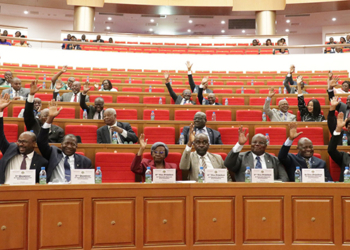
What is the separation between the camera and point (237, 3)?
1164 centimetres

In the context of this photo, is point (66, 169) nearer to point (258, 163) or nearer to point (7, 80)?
point (258, 163)

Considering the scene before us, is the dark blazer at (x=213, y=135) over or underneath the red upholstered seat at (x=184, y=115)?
underneath

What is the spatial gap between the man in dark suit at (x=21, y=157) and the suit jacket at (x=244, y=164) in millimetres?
1445

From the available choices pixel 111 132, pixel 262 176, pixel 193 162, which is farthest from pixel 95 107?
pixel 262 176

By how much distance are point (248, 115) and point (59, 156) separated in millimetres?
2589

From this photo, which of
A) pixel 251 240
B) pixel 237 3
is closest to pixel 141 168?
pixel 251 240

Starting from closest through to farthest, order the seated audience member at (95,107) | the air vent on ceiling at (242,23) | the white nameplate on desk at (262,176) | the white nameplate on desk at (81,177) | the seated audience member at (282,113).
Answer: the white nameplate on desk at (81,177) < the white nameplate on desk at (262,176) < the seated audience member at (95,107) < the seated audience member at (282,113) < the air vent on ceiling at (242,23)

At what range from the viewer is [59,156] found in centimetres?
288

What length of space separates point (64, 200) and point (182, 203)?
2.35ft

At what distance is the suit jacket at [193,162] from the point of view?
9.37 ft

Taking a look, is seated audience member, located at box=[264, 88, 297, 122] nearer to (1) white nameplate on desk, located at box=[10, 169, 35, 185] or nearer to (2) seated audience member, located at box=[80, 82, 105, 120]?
(2) seated audience member, located at box=[80, 82, 105, 120]

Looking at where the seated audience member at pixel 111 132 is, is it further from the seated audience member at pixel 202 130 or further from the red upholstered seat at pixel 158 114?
the red upholstered seat at pixel 158 114

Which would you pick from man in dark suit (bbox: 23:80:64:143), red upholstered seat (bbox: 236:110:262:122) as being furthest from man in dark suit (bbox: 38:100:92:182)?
red upholstered seat (bbox: 236:110:262:122)

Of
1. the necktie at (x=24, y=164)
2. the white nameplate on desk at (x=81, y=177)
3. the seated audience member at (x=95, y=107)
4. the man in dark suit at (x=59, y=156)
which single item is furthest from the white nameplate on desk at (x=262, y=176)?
the seated audience member at (x=95, y=107)
